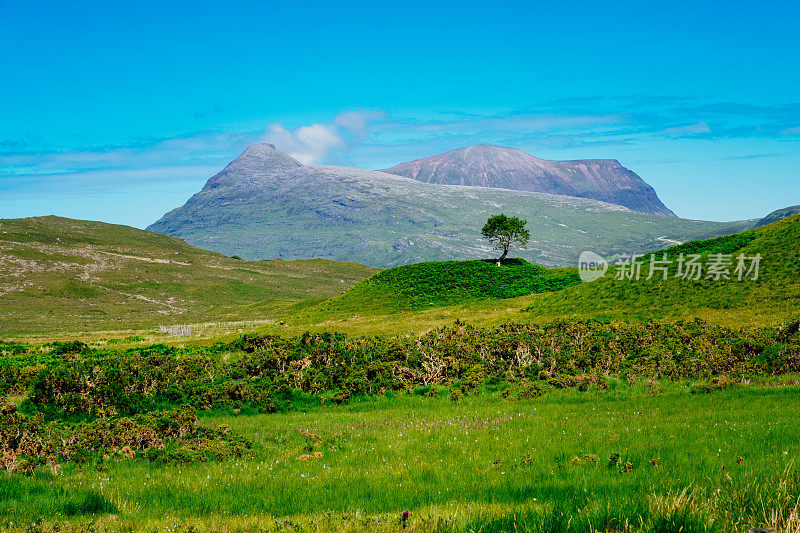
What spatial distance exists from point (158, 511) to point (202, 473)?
2.89m

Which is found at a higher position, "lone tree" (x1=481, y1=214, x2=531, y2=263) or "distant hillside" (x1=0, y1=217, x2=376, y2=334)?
"lone tree" (x1=481, y1=214, x2=531, y2=263)

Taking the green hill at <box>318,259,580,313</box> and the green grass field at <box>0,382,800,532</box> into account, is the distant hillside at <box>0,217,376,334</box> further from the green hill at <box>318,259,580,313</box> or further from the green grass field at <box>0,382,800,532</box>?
the green grass field at <box>0,382,800,532</box>

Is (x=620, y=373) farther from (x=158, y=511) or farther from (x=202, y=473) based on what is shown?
(x=158, y=511)

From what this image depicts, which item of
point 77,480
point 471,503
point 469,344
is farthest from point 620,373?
point 77,480

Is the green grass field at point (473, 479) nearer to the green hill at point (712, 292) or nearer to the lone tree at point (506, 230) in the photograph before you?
the green hill at point (712, 292)

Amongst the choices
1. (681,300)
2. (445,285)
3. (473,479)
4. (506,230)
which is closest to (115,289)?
(445,285)

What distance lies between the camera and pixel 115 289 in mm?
156500

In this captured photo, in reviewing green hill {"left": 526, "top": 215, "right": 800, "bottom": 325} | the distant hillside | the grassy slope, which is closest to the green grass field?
green hill {"left": 526, "top": 215, "right": 800, "bottom": 325}

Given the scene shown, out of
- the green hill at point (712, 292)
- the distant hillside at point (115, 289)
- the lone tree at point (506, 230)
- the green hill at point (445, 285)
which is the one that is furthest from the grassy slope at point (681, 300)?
the distant hillside at point (115, 289)

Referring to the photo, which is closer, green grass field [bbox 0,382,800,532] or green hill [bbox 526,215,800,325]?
green grass field [bbox 0,382,800,532]

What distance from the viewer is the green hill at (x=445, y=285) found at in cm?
7894

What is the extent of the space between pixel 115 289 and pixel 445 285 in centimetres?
12018

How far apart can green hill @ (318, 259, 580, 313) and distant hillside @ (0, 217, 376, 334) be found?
32.5m

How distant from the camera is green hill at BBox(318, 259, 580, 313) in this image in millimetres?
78938
